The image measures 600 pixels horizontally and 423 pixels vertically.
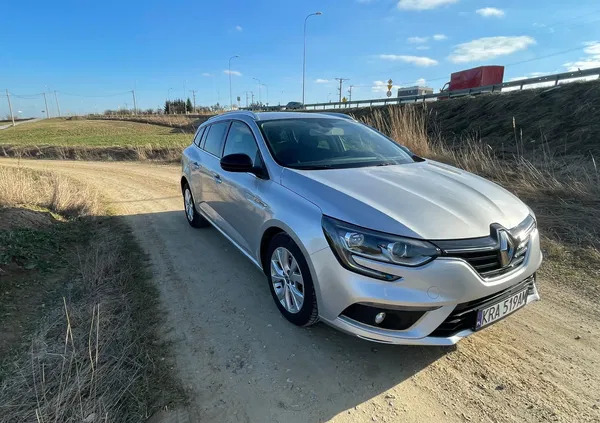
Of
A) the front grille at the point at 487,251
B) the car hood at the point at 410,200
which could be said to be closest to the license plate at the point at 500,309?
the front grille at the point at 487,251

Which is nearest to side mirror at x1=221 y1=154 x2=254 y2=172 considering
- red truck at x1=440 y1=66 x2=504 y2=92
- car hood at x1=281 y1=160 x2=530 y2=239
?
car hood at x1=281 y1=160 x2=530 y2=239

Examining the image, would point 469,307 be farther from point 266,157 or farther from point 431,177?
point 266,157

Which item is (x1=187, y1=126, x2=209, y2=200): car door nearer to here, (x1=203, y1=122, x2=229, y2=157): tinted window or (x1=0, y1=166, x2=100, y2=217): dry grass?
(x1=203, y1=122, x2=229, y2=157): tinted window

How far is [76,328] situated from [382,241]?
2.49 m

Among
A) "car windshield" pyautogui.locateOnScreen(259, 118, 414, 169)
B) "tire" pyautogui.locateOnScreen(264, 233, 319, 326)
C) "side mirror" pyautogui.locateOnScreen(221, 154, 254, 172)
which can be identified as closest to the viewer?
"tire" pyautogui.locateOnScreen(264, 233, 319, 326)

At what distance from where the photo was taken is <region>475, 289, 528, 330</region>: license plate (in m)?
2.38

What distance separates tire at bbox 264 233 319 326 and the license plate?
1.10 metres

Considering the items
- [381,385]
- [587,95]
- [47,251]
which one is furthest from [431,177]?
[587,95]

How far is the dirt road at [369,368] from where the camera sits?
225 cm

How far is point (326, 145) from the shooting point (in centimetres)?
377

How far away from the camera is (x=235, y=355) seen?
2760mm

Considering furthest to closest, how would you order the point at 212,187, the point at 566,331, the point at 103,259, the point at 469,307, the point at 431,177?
the point at 212,187, the point at 103,259, the point at 431,177, the point at 566,331, the point at 469,307

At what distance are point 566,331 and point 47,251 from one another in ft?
18.3

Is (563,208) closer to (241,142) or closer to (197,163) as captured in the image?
(241,142)
